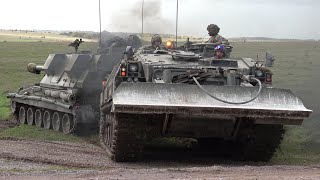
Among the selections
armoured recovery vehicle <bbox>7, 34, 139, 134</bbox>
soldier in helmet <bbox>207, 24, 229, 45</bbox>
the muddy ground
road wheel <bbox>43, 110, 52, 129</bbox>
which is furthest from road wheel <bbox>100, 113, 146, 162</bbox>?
road wheel <bbox>43, 110, 52, 129</bbox>

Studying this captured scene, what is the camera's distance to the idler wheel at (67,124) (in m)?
18.6

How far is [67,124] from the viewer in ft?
61.9

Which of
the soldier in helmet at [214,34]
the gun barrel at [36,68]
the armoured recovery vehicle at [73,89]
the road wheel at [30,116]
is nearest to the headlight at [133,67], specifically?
the soldier in helmet at [214,34]

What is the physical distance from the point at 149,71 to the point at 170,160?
1859 mm

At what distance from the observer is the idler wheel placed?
1856 centimetres

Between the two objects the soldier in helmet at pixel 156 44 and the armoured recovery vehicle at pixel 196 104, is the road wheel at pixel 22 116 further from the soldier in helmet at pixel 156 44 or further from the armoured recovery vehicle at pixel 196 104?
the armoured recovery vehicle at pixel 196 104

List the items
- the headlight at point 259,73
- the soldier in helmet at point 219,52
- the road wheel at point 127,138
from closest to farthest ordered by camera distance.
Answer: the road wheel at point 127,138, the headlight at point 259,73, the soldier in helmet at point 219,52

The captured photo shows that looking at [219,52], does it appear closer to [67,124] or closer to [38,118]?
[67,124]

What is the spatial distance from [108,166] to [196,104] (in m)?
1.85

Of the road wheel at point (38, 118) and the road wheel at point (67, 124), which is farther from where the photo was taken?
the road wheel at point (38, 118)

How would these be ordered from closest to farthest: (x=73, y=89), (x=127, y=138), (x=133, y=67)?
(x=127, y=138), (x=133, y=67), (x=73, y=89)

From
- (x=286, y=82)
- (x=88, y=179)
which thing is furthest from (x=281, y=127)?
(x=286, y=82)

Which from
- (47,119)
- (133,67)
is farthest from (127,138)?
(47,119)

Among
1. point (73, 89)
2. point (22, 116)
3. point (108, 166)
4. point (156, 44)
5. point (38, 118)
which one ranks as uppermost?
point (156, 44)
